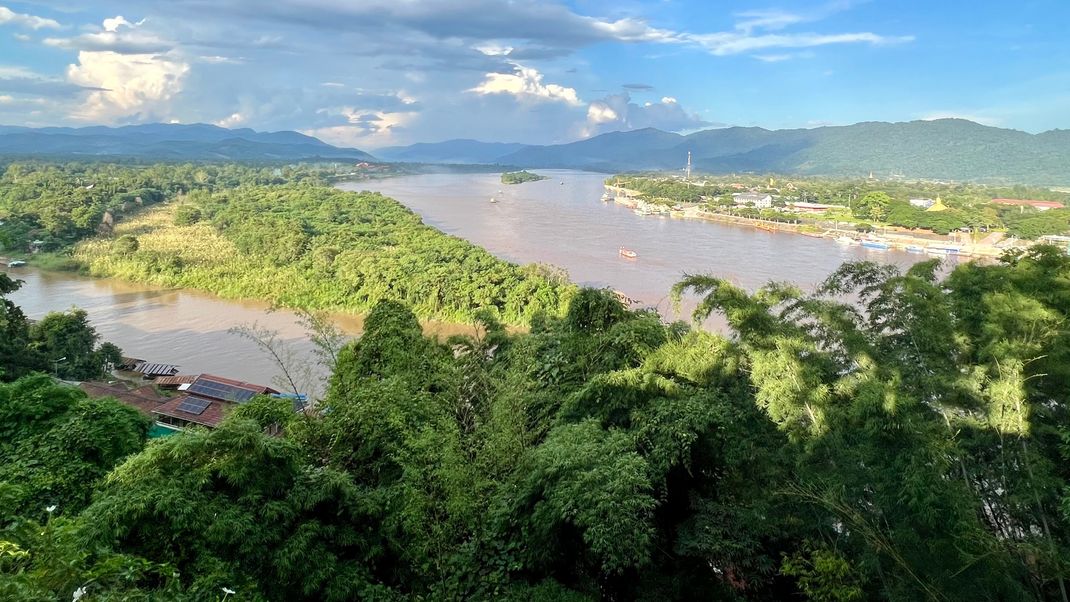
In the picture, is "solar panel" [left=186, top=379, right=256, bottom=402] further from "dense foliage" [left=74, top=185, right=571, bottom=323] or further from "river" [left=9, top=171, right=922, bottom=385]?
"dense foliage" [left=74, top=185, right=571, bottom=323]

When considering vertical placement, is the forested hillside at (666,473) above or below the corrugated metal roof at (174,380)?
above

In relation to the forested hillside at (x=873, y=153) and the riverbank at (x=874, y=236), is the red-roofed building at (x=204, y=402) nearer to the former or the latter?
the riverbank at (x=874, y=236)

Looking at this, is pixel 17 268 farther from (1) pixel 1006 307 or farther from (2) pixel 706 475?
(1) pixel 1006 307

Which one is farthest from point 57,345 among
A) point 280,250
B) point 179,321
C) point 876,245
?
point 876,245

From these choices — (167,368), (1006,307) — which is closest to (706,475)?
(1006,307)

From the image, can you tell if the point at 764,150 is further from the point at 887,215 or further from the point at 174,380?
the point at 174,380

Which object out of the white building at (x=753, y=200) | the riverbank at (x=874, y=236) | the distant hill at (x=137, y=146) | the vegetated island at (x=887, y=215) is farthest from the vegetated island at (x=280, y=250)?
the distant hill at (x=137, y=146)
